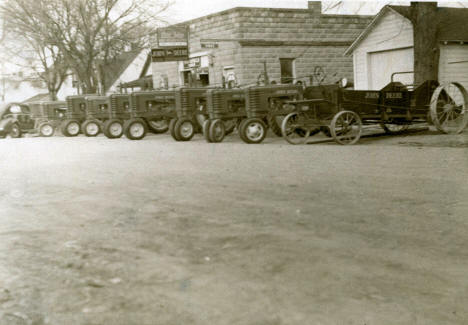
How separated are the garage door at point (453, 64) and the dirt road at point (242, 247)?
1114cm

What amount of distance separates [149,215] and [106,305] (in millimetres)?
2353

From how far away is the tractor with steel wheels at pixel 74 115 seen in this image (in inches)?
861

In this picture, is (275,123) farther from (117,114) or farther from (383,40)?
(383,40)

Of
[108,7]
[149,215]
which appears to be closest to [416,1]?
[149,215]

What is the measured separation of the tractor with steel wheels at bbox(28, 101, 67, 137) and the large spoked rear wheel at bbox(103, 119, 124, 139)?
597 centimetres

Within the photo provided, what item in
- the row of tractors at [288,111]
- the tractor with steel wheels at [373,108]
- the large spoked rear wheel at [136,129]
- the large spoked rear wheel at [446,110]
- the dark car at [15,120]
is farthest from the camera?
the dark car at [15,120]

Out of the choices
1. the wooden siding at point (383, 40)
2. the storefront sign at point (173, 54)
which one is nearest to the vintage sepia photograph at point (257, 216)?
the wooden siding at point (383, 40)

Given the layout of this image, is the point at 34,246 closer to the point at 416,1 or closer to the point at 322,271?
the point at 322,271

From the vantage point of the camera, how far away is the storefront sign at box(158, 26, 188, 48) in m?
26.1

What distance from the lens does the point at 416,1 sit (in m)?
14.5

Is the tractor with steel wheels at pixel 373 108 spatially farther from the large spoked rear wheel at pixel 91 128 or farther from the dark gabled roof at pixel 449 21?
the large spoked rear wheel at pixel 91 128

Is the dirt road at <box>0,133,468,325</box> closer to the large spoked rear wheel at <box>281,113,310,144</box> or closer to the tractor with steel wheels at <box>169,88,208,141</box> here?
the large spoked rear wheel at <box>281,113,310,144</box>

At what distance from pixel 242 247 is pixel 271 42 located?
73.6 ft

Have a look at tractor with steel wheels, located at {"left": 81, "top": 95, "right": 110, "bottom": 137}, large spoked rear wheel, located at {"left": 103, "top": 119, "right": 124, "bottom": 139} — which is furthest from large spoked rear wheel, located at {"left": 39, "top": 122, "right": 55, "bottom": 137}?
large spoked rear wheel, located at {"left": 103, "top": 119, "right": 124, "bottom": 139}
